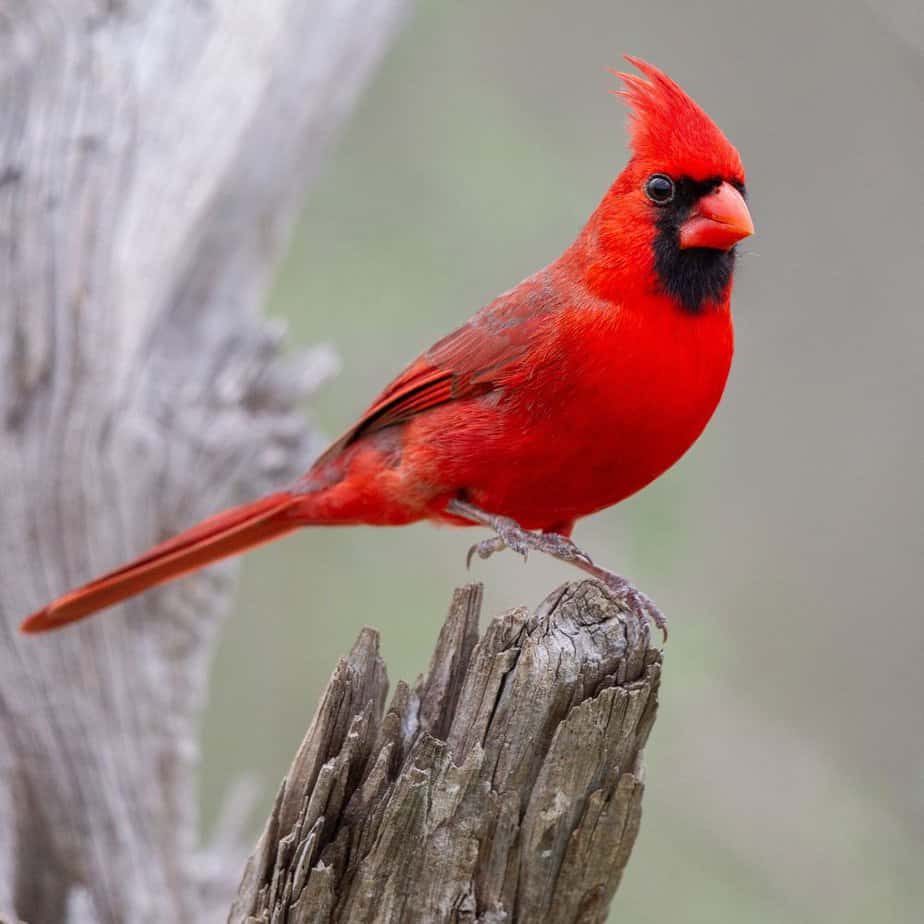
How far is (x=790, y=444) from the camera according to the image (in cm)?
518

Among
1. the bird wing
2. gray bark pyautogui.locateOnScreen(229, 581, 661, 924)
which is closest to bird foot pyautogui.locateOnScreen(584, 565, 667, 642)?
gray bark pyautogui.locateOnScreen(229, 581, 661, 924)

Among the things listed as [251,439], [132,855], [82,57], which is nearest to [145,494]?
[251,439]

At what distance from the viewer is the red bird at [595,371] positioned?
2711mm

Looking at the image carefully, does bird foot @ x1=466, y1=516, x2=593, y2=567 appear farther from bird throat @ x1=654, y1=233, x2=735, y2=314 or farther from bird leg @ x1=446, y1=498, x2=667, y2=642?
bird throat @ x1=654, y1=233, x2=735, y2=314

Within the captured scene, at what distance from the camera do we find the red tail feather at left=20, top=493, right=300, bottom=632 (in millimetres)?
2992

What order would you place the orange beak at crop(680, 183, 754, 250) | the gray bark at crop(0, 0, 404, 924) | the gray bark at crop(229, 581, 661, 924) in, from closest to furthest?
the gray bark at crop(229, 581, 661, 924), the orange beak at crop(680, 183, 754, 250), the gray bark at crop(0, 0, 404, 924)

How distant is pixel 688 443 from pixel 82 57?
1828 millimetres

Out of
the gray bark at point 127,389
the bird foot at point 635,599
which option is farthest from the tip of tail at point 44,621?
the bird foot at point 635,599

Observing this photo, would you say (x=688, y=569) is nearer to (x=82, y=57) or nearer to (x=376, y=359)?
(x=376, y=359)

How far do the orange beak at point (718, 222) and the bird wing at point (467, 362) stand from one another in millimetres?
349

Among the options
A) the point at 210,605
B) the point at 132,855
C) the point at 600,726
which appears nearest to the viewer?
the point at 600,726

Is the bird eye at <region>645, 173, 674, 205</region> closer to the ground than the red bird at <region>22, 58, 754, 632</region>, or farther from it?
farther from it

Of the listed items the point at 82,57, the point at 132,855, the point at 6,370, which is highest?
the point at 82,57

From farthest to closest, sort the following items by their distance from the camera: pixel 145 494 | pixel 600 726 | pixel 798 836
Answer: pixel 798 836 < pixel 145 494 < pixel 600 726
